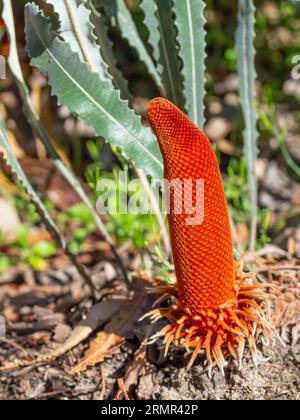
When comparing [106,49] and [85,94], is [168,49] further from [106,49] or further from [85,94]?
[85,94]

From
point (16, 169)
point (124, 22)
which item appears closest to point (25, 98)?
point (16, 169)

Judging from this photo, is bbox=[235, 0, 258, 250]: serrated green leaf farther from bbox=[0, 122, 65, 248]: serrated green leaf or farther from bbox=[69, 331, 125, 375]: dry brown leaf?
bbox=[0, 122, 65, 248]: serrated green leaf

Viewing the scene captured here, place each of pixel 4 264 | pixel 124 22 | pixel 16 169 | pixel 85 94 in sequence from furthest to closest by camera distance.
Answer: pixel 4 264
pixel 124 22
pixel 16 169
pixel 85 94

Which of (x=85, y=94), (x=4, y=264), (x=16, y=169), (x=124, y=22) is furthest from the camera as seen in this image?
(x=4, y=264)

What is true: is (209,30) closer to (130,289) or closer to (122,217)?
(122,217)

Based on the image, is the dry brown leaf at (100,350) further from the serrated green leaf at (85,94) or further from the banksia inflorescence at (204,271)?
the serrated green leaf at (85,94)

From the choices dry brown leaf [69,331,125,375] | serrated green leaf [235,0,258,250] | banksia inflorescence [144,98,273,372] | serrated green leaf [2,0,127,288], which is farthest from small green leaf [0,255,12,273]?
banksia inflorescence [144,98,273,372]
